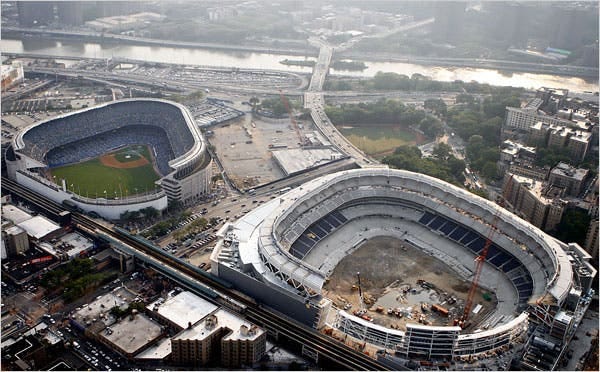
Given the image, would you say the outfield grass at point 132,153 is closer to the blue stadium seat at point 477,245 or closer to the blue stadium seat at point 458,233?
the blue stadium seat at point 458,233

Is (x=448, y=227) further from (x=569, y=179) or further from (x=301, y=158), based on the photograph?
(x=301, y=158)

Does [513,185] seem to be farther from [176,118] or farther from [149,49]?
[149,49]

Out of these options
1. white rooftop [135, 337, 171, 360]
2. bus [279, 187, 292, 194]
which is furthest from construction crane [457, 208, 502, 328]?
bus [279, 187, 292, 194]

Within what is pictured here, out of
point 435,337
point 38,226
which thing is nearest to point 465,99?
point 435,337

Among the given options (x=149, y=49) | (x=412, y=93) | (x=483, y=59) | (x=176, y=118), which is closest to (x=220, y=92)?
(x=176, y=118)

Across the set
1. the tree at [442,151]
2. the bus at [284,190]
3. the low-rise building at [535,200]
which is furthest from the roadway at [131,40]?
the low-rise building at [535,200]

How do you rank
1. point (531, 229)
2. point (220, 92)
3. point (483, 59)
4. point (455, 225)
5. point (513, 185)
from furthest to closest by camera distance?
point (483, 59) → point (220, 92) → point (513, 185) → point (455, 225) → point (531, 229)

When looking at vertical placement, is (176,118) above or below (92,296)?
above
